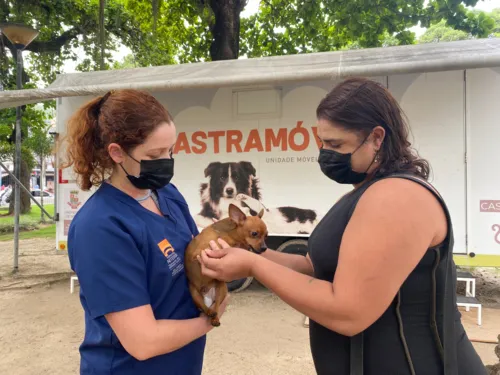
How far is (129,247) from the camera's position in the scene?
4.51 feet

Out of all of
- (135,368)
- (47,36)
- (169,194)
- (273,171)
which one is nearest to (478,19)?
(273,171)

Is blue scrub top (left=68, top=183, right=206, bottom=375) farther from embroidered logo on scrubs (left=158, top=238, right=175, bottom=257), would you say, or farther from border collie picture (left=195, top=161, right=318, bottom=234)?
border collie picture (left=195, top=161, right=318, bottom=234)

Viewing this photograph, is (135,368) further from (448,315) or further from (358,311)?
(448,315)

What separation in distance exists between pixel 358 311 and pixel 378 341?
0.21 metres

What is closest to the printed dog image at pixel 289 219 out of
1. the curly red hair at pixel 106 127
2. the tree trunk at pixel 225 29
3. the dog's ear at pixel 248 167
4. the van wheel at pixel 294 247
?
the van wheel at pixel 294 247

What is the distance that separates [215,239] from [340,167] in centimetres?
63

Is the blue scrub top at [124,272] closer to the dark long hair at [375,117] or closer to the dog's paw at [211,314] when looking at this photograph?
the dog's paw at [211,314]

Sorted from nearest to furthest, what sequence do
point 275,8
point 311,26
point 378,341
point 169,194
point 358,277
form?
point 358,277, point 378,341, point 169,194, point 311,26, point 275,8

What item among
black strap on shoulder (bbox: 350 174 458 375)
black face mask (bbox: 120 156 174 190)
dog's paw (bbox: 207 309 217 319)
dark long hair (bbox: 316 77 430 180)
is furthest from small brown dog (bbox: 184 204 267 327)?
black strap on shoulder (bbox: 350 174 458 375)

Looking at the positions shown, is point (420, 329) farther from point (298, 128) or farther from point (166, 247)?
point (298, 128)

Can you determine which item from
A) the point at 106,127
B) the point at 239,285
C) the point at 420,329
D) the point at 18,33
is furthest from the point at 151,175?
the point at 18,33

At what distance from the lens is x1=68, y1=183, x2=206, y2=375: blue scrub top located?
1.33 metres

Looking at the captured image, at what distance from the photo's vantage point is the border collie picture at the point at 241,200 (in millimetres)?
Answer: 5988

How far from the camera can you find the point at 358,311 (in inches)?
49.4
